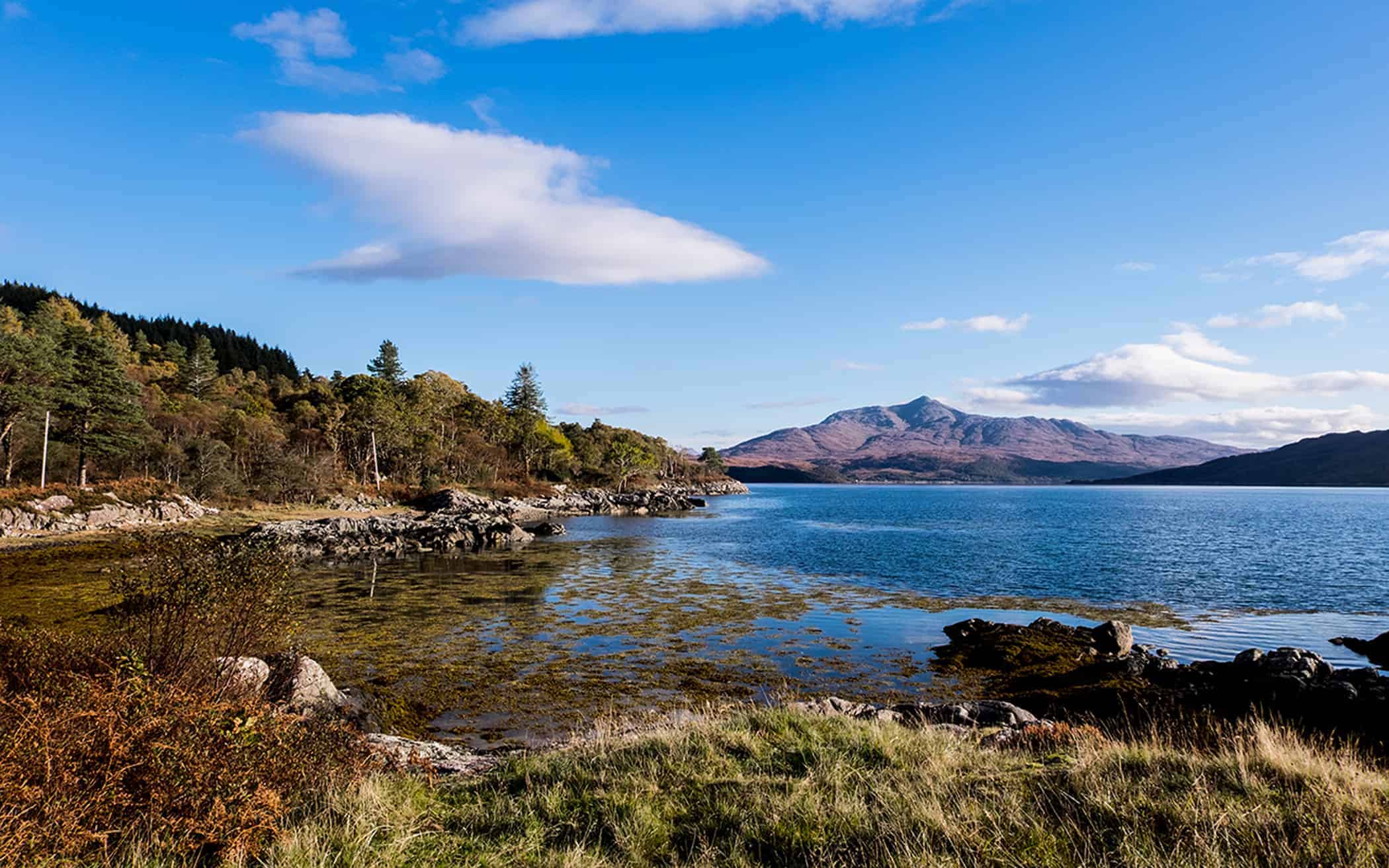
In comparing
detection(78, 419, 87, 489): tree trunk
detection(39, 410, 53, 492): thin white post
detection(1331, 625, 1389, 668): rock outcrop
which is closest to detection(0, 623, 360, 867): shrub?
detection(1331, 625, 1389, 668): rock outcrop

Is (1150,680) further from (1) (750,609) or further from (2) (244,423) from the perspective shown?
(2) (244,423)

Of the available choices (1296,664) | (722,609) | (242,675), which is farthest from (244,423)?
(1296,664)

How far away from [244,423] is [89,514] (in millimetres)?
34372

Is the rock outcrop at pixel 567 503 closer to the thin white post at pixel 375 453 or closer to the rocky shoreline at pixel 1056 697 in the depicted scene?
the thin white post at pixel 375 453

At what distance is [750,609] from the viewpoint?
99.8 ft

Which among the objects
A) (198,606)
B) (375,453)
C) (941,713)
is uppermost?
(375,453)

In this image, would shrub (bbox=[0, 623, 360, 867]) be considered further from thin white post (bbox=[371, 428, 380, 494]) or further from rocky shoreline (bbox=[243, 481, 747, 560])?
thin white post (bbox=[371, 428, 380, 494])

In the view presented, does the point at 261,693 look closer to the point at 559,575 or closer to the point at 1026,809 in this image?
the point at 1026,809

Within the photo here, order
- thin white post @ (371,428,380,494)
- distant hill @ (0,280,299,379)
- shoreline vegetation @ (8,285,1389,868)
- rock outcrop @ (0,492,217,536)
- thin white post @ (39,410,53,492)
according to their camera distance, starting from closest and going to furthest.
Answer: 1. shoreline vegetation @ (8,285,1389,868)
2. rock outcrop @ (0,492,217,536)
3. thin white post @ (39,410,53,492)
4. thin white post @ (371,428,380,494)
5. distant hill @ (0,280,299,379)

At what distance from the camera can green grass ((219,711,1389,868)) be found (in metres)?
6.18

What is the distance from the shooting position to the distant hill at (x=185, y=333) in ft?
447

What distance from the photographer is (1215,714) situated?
1593 cm

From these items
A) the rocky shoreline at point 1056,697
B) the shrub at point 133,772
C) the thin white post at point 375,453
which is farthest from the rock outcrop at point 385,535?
the shrub at point 133,772

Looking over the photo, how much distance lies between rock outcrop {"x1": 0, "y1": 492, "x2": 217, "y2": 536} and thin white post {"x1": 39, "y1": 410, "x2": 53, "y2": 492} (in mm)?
4413
